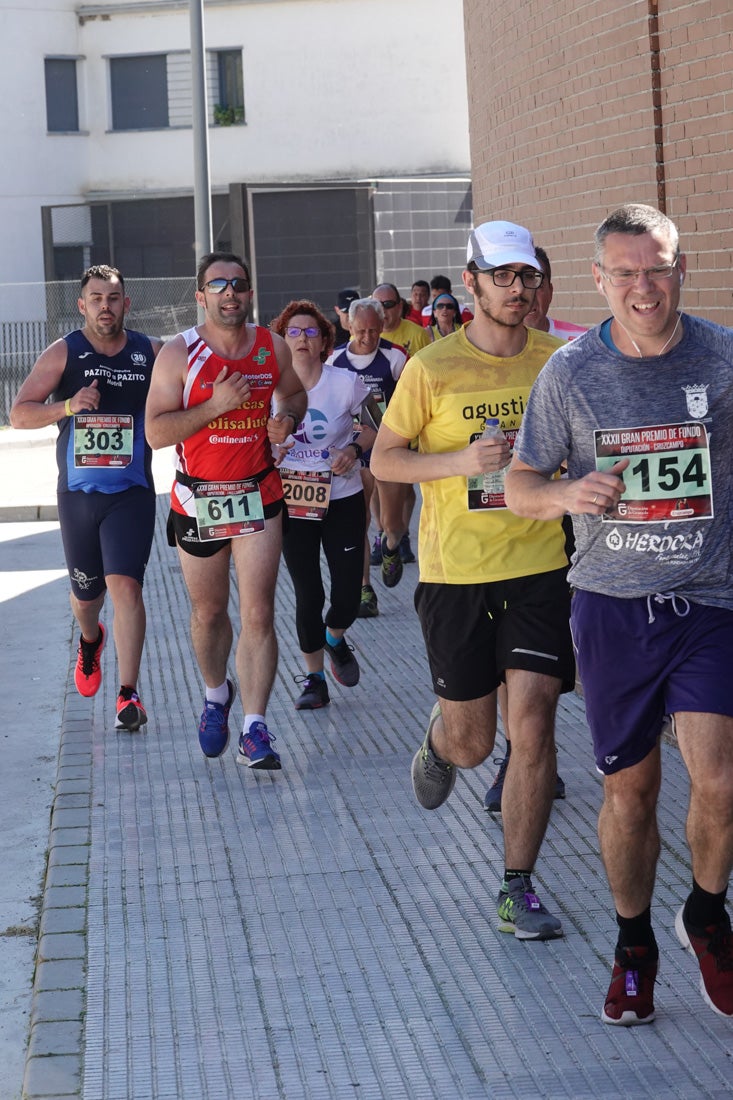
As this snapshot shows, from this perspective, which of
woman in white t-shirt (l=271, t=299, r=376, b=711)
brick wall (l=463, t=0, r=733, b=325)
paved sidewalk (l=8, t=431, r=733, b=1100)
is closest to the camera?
paved sidewalk (l=8, t=431, r=733, b=1100)

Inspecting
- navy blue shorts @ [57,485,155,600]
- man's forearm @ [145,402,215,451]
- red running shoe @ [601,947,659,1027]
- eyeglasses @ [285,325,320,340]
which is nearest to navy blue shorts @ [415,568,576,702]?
red running shoe @ [601,947,659,1027]

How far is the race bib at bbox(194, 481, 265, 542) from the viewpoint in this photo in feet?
23.5

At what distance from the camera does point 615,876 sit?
4477 mm

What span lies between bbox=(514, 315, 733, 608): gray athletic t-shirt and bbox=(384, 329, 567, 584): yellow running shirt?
3.53ft

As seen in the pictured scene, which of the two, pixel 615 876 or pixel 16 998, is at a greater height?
pixel 615 876

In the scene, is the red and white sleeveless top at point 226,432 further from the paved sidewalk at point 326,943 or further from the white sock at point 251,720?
the paved sidewalk at point 326,943

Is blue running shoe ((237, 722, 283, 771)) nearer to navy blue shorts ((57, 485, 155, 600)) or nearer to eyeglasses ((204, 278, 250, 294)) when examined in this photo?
navy blue shorts ((57, 485, 155, 600))

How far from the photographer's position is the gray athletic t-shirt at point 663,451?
166 inches

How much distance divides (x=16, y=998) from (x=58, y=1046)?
574mm

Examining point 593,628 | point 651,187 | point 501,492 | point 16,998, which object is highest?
point 651,187

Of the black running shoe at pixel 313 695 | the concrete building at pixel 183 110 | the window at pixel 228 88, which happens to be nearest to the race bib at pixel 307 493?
the black running shoe at pixel 313 695

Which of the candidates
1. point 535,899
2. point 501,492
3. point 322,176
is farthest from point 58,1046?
point 322,176

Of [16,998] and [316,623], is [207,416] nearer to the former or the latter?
[316,623]

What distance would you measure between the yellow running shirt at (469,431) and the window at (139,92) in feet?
121
